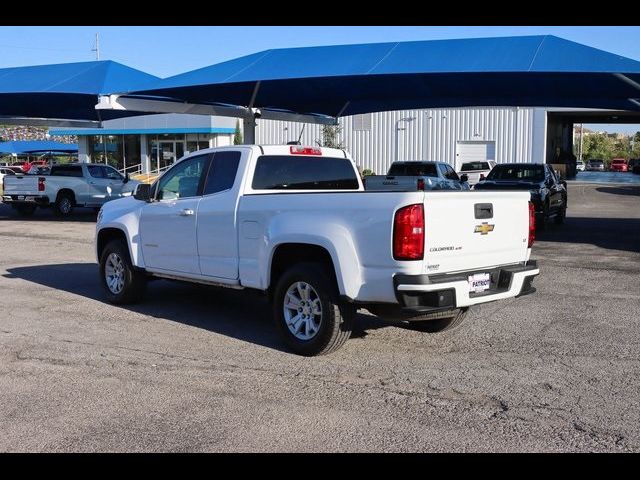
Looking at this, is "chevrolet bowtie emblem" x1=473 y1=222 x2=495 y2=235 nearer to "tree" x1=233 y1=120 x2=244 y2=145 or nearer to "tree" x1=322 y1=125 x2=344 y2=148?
"tree" x1=322 y1=125 x2=344 y2=148

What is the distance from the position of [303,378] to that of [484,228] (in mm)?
2067

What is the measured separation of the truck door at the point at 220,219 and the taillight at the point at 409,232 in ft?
6.94

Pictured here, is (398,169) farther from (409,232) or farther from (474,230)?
(409,232)

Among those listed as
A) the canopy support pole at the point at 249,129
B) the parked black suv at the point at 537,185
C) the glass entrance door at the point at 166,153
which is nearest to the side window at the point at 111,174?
the canopy support pole at the point at 249,129

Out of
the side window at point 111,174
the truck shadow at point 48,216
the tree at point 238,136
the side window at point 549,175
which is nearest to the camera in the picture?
the side window at point 549,175

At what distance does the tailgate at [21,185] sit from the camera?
23.5 meters

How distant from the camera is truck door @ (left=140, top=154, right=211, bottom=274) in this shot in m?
8.20

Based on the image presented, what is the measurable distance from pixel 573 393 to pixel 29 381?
4.41 meters

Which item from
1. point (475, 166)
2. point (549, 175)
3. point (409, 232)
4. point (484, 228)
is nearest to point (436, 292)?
point (409, 232)

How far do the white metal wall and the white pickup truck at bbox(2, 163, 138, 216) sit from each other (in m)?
23.8

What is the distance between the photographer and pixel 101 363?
6.64 metres

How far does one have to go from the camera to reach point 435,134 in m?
47.0

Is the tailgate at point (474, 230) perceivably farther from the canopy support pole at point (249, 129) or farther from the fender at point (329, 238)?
the canopy support pole at point (249, 129)
